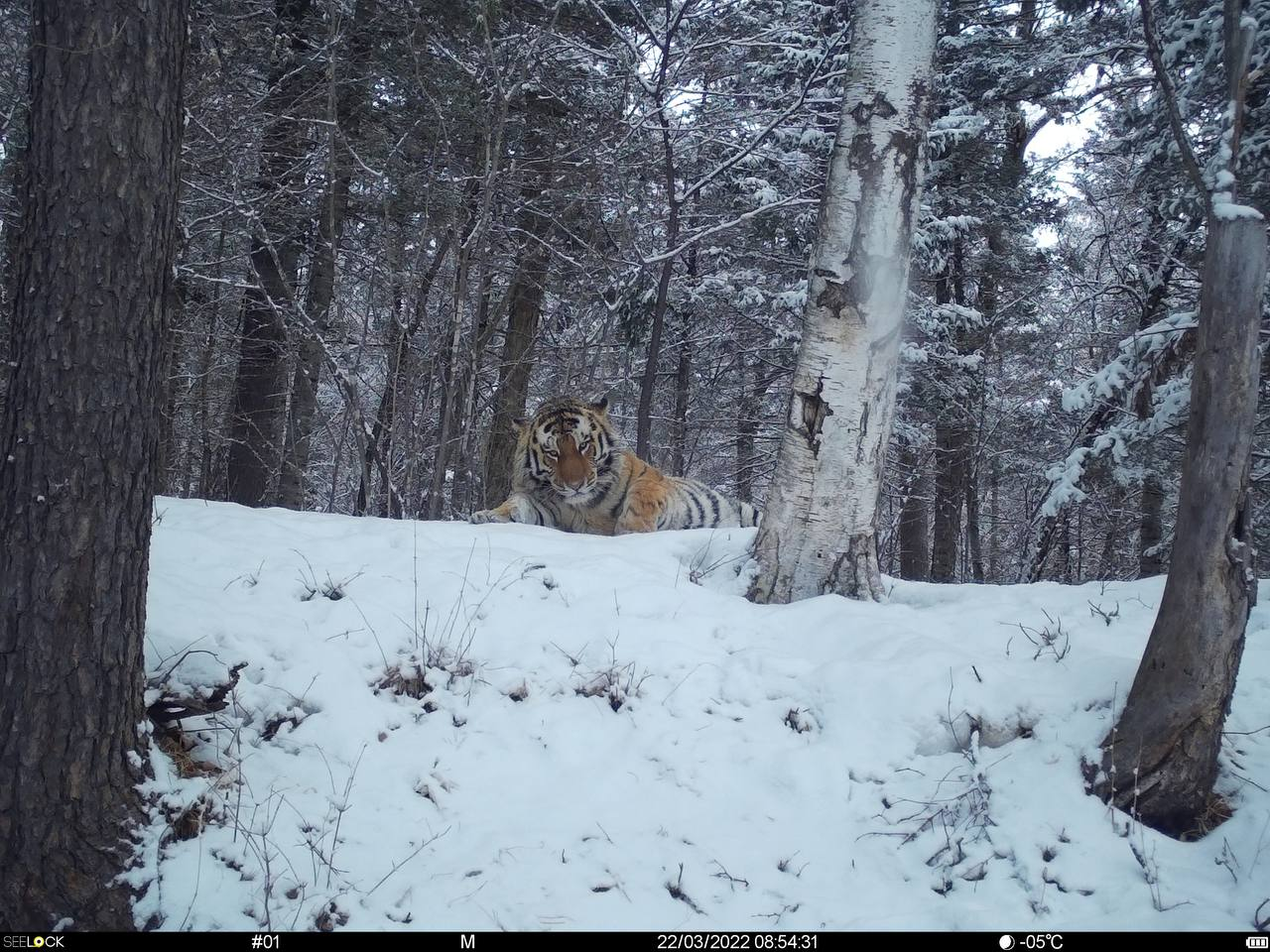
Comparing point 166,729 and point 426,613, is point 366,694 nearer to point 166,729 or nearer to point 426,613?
point 426,613

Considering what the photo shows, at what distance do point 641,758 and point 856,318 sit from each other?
2.67 m

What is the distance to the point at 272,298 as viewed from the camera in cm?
876

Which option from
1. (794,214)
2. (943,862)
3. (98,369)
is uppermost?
(794,214)

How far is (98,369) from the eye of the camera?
268cm

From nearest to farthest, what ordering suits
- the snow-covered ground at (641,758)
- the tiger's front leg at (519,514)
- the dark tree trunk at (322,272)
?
1. the snow-covered ground at (641,758)
2. the tiger's front leg at (519,514)
3. the dark tree trunk at (322,272)

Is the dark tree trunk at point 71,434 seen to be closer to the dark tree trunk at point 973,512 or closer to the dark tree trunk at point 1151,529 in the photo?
the dark tree trunk at point 1151,529

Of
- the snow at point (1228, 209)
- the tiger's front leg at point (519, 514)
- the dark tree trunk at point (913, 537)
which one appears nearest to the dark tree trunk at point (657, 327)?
the tiger's front leg at point (519, 514)

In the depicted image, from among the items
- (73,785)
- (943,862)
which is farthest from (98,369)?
(943,862)

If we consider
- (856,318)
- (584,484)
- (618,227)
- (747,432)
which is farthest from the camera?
(747,432)

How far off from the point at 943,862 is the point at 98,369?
342cm

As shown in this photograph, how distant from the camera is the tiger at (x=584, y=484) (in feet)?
21.9

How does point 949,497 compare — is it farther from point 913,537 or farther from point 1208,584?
point 1208,584

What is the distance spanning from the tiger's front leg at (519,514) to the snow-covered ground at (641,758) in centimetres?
170
